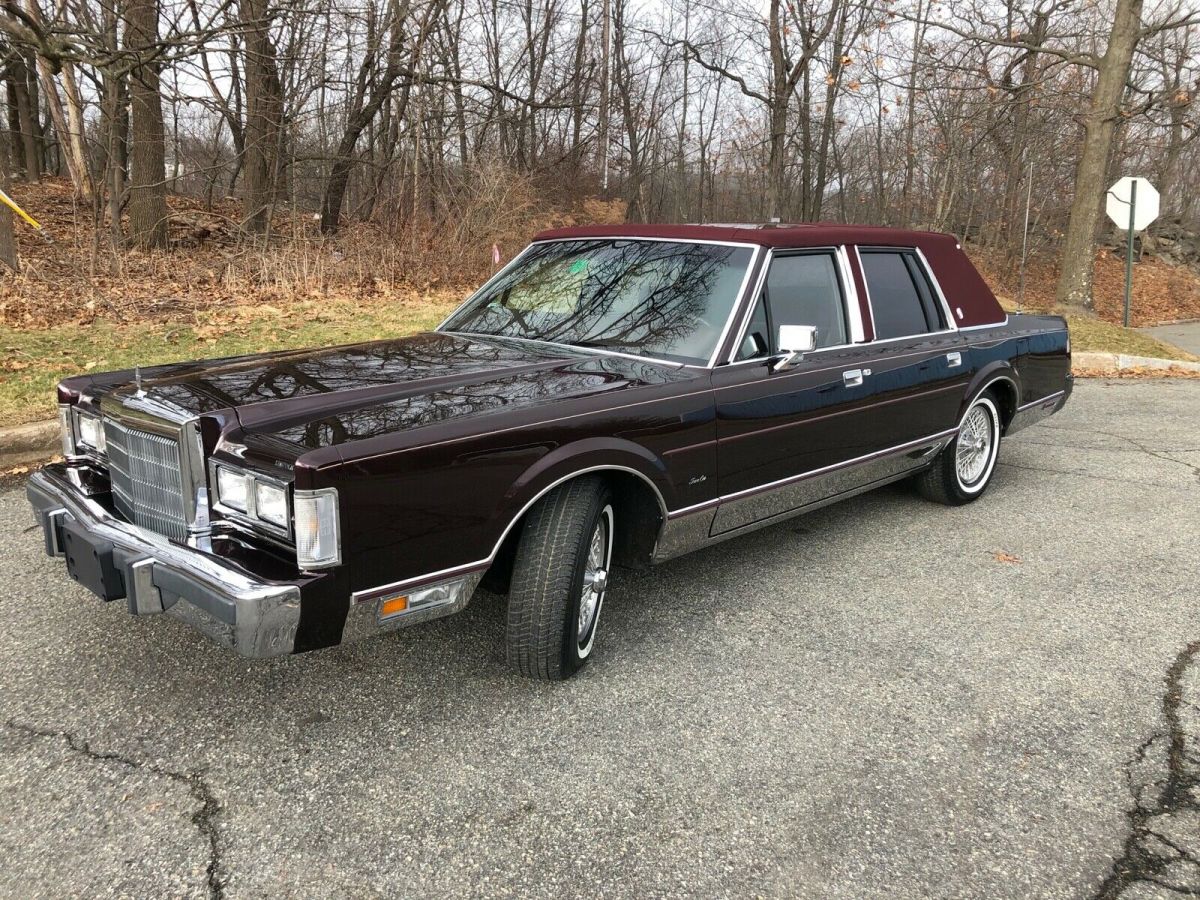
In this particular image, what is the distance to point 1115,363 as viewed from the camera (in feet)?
37.7

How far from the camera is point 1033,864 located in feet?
7.75

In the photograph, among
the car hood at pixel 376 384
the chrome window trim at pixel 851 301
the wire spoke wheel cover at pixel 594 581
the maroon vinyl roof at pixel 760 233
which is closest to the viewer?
the car hood at pixel 376 384

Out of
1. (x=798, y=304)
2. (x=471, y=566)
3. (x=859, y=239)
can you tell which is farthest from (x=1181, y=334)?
(x=471, y=566)

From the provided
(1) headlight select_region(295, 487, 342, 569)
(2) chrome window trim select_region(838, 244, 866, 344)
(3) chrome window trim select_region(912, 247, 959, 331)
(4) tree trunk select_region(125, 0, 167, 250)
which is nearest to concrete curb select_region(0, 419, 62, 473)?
(1) headlight select_region(295, 487, 342, 569)

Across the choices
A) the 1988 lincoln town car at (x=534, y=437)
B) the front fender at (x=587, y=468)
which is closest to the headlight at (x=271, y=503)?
the 1988 lincoln town car at (x=534, y=437)

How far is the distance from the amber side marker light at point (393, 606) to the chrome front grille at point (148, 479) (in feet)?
2.29

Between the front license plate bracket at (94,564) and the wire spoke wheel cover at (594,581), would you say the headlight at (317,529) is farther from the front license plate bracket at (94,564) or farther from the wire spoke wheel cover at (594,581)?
the wire spoke wheel cover at (594,581)

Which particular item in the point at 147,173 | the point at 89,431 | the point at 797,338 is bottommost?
the point at 89,431

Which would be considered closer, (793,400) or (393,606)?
(393,606)

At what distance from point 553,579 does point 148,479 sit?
1363mm

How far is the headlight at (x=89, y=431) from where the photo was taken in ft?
10.9

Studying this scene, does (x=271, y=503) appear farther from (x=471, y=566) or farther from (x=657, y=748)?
(x=657, y=748)

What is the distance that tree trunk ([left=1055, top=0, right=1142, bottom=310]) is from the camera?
14.5 meters

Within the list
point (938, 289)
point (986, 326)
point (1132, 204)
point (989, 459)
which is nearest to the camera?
point (938, 289)
